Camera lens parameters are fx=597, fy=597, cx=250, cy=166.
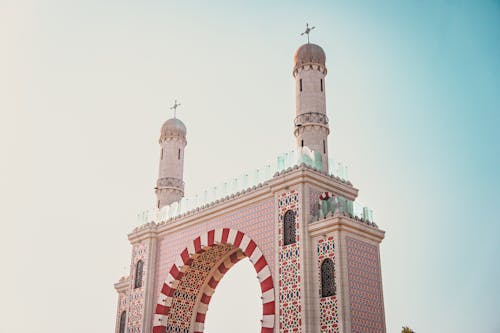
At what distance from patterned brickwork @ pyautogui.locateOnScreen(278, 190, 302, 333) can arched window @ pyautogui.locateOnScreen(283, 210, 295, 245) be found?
8cm

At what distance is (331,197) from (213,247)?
448 centimetres

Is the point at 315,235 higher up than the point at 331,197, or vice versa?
the point at 331,197

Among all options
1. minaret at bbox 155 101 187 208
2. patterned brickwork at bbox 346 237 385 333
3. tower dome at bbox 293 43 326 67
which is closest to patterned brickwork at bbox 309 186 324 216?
patterned brickwork at bbox 346 237 385 333

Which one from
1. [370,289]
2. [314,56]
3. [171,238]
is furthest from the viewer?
[171,238]

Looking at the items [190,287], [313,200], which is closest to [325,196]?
[313,200]

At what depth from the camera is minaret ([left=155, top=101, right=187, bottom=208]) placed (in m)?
21.6

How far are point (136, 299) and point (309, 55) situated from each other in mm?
9630

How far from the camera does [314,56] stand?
18250mm

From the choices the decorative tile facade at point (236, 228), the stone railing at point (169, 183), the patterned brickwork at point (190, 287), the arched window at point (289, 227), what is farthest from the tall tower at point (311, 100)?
the stone railing at point (169, 183)

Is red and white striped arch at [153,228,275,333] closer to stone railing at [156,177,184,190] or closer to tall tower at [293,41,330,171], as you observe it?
tall tower at [293,41,330,171]

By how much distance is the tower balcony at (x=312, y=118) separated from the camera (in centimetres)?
1742

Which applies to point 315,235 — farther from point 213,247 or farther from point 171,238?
point 171,238

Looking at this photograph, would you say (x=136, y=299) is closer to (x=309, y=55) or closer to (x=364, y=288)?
(x=364, y=288)

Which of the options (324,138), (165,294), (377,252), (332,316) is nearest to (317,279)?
(332,316)
